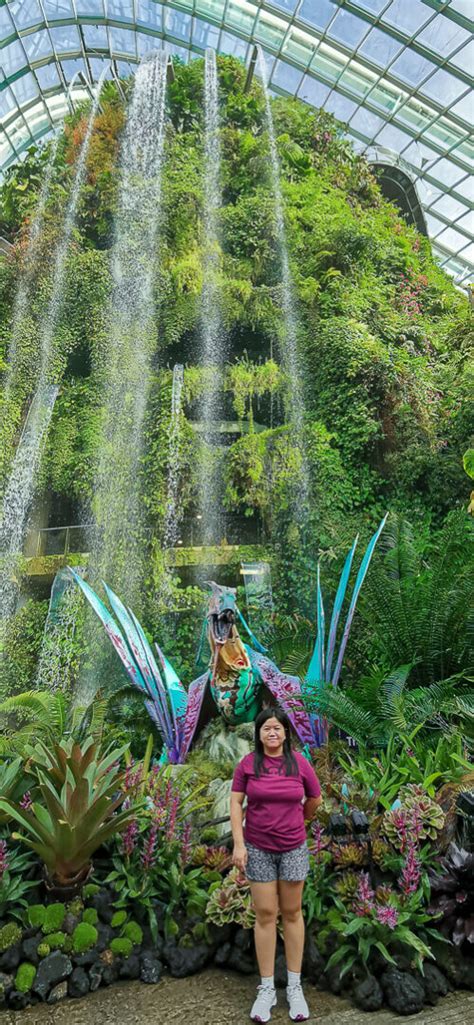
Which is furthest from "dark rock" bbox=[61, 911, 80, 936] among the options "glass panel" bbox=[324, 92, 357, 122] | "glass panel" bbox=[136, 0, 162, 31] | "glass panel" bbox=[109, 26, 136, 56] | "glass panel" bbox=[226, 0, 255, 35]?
"glass panel" bbox=[109, 26, 136, 56]

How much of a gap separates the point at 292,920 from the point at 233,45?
794 inches

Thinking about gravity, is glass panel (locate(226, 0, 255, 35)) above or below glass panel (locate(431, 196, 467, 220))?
above

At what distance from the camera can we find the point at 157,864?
2.96 meters

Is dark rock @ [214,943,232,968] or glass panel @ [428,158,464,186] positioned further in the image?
glass panel @ [428,158,464,186]

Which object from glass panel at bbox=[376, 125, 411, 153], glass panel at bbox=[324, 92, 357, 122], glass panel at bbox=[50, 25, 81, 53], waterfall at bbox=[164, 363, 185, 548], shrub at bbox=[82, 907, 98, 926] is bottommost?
shrub at bbox=[82, 907, 98, 926]

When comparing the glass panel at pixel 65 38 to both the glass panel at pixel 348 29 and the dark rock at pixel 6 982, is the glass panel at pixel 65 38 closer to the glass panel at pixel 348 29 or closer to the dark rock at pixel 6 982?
the glass panel at pixel 348 29

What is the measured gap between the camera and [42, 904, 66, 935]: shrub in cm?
264

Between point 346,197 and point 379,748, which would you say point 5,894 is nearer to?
point 379,748

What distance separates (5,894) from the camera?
2707mm

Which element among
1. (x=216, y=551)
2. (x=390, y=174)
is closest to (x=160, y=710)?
(x=216, y=551)

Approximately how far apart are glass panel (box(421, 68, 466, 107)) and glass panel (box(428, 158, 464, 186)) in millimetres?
1508

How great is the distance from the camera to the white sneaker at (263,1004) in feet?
7.34

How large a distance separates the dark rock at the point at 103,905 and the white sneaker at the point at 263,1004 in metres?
0.81

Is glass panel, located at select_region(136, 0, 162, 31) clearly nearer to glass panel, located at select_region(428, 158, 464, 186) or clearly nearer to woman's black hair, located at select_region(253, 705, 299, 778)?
glass panel, located at select_region(428, 158, 464, 186)
